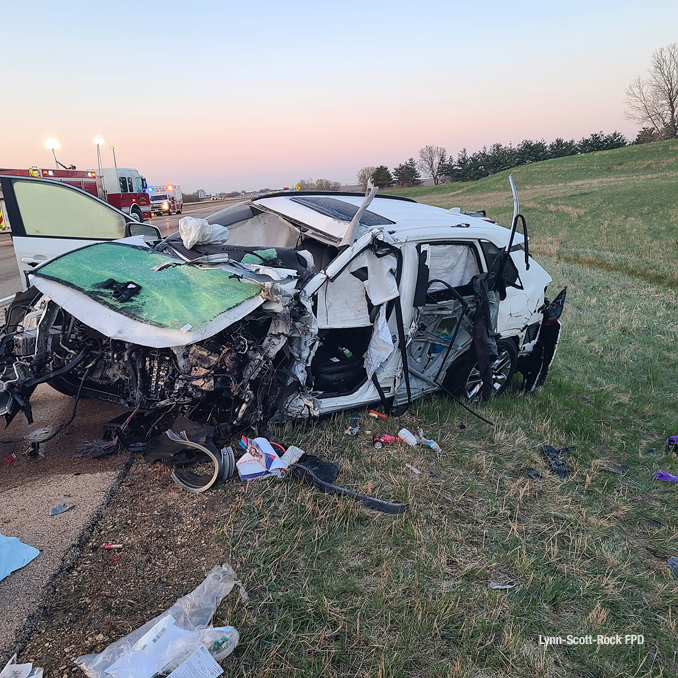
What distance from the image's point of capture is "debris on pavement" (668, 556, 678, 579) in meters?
3.02

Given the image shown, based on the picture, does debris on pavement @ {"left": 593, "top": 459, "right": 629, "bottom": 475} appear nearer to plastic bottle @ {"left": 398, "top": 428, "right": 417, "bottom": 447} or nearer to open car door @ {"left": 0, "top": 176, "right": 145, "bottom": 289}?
plastic bottle @ {"left": 398, "top": 428, "right": 417, "bottom": 447}

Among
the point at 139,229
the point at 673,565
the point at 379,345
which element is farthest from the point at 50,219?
the point at 673,565

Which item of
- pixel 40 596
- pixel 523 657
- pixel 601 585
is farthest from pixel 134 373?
pixel 601 585

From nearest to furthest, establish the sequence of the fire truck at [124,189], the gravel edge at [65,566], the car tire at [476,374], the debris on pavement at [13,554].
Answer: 1. the gravel edge at [65,566]
2. the debris on pavement at [13,554]
3. the car tire at [476,374]
4. the fire truck at [124,189]

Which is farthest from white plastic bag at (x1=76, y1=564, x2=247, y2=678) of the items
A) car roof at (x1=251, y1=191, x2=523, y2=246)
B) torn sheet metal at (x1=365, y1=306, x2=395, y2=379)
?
car roof at (x1=251, y1=191, x2=523, y2=246)

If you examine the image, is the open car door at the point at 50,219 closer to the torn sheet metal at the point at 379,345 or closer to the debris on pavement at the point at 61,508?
the debris on pavement at the point at 61,508

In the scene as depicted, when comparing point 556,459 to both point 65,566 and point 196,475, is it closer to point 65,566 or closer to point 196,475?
point 196,475

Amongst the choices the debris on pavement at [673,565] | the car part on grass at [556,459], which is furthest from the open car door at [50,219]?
the debris on pavement at [673,565]

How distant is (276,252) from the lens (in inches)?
152

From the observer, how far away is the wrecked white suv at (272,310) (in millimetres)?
3121

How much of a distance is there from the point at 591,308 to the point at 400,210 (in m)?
5.93

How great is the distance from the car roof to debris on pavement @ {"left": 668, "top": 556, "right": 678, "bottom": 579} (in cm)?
272

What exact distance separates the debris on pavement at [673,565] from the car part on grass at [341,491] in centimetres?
164

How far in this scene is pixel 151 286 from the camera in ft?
10.9
